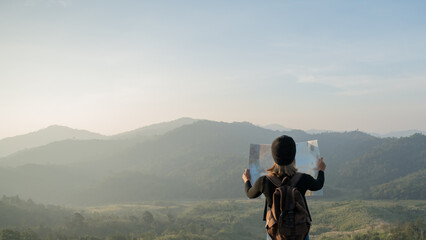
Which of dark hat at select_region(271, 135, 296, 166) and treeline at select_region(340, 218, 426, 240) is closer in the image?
dark hat at select_region(271, 135, 296, 166)

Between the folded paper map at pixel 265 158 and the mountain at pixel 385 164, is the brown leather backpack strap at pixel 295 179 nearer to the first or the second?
the folded paper map at pixel 265 158

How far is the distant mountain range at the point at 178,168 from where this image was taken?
277ft

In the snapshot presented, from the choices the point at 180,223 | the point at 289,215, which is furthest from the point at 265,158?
the point at 180,223

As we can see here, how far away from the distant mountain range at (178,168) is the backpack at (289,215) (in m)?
77.5

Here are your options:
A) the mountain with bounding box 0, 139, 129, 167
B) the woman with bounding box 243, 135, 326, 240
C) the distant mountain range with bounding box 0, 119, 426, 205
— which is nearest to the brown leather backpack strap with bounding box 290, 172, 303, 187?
the woman with bounding box 243, 135, 326, 240

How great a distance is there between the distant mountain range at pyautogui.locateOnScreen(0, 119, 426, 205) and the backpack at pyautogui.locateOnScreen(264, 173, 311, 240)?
7751 cm

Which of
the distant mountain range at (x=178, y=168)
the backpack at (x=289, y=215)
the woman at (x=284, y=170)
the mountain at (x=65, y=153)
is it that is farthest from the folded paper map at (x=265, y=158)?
the mountain at (x=65, y=153)

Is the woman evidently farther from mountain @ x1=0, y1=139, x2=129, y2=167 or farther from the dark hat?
mountain @ x1=0, y1=139, x2=129, y2=167

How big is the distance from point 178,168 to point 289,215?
357 ft

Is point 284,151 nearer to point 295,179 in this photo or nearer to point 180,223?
point 295,179

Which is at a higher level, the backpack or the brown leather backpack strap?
the brown leather backpack strap

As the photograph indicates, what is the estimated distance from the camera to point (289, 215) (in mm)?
4266

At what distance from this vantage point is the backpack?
426 cm

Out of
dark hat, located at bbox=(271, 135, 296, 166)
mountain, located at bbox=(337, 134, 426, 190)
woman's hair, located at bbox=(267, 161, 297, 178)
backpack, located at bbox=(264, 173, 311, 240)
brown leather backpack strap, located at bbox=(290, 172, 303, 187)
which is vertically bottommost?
mountain, located at bbox=(337, 134, 426, 190)
